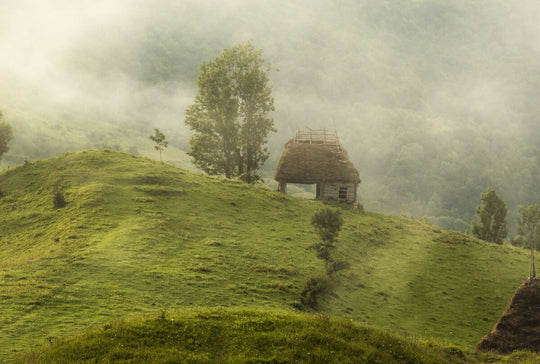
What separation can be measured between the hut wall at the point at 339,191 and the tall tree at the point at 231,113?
515 inches

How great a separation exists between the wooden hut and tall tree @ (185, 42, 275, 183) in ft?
21.6

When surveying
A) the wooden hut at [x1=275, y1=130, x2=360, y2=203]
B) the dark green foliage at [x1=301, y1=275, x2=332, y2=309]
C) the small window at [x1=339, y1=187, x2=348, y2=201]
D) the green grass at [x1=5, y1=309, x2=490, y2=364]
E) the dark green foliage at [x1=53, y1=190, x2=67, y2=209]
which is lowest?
the dark green foliage at [x1=301, y1=275, x2=332, y2=309]

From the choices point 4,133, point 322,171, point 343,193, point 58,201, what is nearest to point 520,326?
point 58,201

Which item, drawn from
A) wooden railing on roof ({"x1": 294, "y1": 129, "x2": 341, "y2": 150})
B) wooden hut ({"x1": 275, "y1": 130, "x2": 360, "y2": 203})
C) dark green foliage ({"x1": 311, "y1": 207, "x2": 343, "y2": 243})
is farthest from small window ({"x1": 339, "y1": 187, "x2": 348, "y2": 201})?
dark green foliage ({"x1": 311, "y1": 207, "x2": 343, "y2": 243})

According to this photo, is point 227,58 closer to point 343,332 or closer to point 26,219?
point 26,219

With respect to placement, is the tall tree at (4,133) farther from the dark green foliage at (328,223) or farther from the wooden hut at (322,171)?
the dark green foliage at (328,223)

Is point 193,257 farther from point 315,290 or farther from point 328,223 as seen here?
point 328,223

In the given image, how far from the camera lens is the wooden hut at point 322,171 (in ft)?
208

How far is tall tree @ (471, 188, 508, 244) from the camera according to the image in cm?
7888

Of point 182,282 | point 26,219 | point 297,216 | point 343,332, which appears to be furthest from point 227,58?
point 343,332

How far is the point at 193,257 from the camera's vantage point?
105ft

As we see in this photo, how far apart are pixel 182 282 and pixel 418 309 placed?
17.9 m

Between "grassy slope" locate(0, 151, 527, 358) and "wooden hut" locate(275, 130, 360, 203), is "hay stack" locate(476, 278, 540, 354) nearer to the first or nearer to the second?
"grassy slope" locate(0, 151, 527, 358)

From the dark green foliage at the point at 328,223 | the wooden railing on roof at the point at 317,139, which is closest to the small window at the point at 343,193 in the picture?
the wooden railing on roof at the point at 317,139
